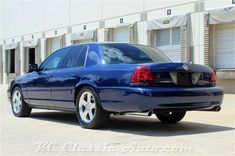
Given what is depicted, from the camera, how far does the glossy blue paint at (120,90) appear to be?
22.0 ft

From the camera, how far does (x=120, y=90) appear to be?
6.96 meters

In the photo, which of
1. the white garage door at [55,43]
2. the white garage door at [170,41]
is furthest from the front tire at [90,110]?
the white garage door at [55,43]

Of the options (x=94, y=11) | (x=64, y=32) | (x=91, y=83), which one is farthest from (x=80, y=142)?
(x=64, y=32)

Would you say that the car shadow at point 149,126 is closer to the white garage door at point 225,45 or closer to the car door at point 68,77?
the car door at point 68,77

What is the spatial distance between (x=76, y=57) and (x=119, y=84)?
1668 millimetres

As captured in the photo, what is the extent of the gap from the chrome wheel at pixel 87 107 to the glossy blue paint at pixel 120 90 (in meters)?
0.21

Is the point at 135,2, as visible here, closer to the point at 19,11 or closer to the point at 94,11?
the point at 94,11

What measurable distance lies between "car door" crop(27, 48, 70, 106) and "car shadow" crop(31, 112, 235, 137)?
50 cm

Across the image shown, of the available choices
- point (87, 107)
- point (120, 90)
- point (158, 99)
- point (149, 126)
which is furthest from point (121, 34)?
point (158, 99)

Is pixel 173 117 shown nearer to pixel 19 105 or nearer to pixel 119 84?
pixel 119 84

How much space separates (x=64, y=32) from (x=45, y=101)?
59.4 ft

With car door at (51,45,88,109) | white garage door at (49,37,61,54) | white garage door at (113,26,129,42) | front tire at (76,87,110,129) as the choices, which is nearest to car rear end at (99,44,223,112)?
front tire at (76,87,110,129)

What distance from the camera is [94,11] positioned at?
77.7ft

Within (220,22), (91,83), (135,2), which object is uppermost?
(135,2)
